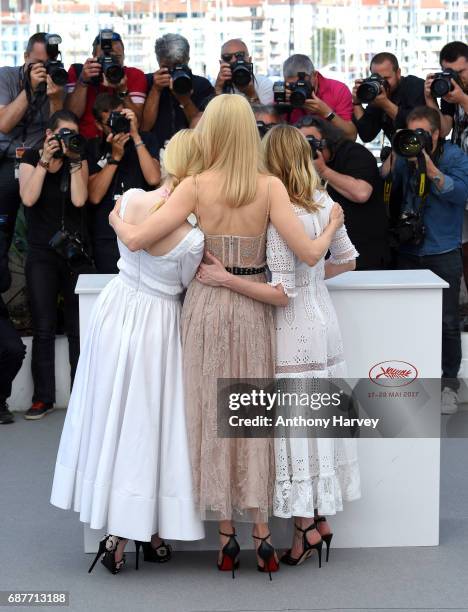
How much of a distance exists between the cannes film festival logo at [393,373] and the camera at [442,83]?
2.53 metres

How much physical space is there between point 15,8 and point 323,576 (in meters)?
7.07

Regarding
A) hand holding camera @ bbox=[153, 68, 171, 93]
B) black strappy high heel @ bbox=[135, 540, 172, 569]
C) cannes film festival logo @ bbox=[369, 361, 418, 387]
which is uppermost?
hand holding camera @ bbox=[153, 68, 171, 93]

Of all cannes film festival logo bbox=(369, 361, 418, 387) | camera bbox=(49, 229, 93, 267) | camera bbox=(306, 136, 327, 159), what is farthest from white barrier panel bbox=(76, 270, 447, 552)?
camera bbox=(49, 229, 93, 267)

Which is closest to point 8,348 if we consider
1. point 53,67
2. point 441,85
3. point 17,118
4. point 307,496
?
point 17,118

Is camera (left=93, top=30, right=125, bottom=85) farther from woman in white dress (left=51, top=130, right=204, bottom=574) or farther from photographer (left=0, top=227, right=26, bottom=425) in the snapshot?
woman in white dress (left=51, top=130, right=204, bottom=574)

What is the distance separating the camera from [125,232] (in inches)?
151

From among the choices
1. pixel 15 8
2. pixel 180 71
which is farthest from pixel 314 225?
pixel 15 8

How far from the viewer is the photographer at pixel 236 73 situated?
6.61 m

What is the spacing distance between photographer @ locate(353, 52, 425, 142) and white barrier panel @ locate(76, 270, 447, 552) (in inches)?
97.9

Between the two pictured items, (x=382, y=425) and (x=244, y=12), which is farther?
(x=244, y=12)

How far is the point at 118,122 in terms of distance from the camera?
19.8 ft

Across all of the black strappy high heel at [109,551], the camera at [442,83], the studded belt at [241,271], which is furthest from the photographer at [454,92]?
the black strappy high heel at [109,551]

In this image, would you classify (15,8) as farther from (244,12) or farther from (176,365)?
(176,365)

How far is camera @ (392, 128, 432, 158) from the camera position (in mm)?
5770
